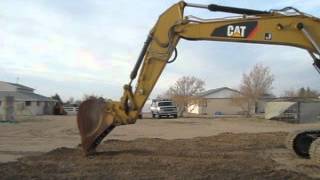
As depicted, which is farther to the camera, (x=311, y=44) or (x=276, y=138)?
(x=276, y=138)

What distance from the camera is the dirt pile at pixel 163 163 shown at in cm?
1334

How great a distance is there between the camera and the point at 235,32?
1577cm

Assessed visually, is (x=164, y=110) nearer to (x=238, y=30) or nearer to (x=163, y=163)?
(x=238, y=30)

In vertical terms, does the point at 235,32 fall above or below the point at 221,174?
above

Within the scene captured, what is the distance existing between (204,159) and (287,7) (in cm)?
491

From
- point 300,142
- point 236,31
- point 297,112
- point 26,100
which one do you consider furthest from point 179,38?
point 26,100

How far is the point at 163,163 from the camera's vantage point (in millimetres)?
15344

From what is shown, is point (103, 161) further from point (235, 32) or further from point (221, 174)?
point (235, 32)

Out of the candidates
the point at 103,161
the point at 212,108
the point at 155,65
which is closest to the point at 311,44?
the point at 155,65

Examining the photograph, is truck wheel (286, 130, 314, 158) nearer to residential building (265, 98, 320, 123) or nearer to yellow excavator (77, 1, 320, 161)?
yellow excavator (77, 1, 320, 161)

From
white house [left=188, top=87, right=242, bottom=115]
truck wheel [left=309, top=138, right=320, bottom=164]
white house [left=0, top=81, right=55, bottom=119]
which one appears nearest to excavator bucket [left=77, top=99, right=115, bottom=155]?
truck wheel [left=309, top=138, right=320, bottom=164]

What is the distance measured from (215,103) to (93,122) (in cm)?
11066

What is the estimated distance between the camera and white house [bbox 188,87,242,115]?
11906 centimetres

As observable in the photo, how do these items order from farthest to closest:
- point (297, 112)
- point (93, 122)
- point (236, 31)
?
1. point (297, 112)
2. point (93, 122)
3. point (236, 31)
